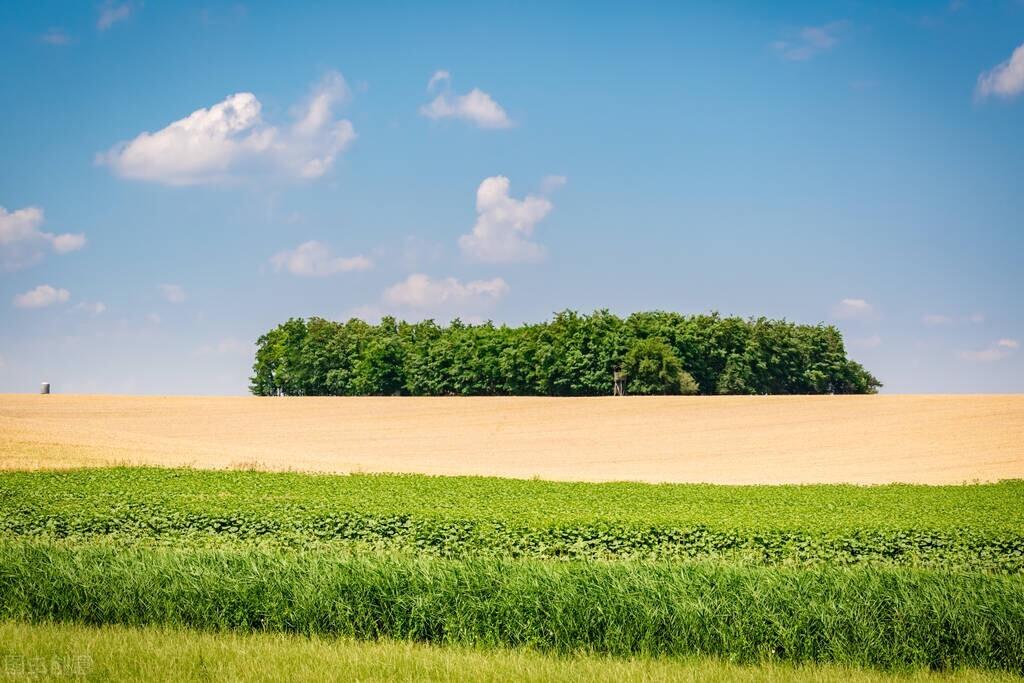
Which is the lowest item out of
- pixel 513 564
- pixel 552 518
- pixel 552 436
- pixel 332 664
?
pixel 332 664

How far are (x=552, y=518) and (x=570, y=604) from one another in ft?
27.6

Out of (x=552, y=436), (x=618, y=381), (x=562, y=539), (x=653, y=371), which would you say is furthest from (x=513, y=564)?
(x=653, y=371)

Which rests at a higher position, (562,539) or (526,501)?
(526,501)

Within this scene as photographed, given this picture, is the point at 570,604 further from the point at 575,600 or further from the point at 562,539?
the point at 562,539

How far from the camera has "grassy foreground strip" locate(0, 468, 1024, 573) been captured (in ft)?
56.6

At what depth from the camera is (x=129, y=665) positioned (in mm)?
9570

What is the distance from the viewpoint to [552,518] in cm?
1953

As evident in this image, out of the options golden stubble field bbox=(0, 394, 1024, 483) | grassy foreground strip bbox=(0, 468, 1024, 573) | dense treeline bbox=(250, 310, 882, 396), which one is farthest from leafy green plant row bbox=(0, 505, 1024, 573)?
dense treeline bbox=(250, 310, 882, 396)

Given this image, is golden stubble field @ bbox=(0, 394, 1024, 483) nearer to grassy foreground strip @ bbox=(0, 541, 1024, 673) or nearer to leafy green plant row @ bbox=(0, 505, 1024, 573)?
leafy green plant row @ bbox=(0, 505, 1024, 573)

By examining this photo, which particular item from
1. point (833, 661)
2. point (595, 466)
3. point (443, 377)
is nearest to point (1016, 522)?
point (833, 661)

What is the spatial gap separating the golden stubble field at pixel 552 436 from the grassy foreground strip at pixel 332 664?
23.6 m

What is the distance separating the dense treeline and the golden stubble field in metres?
9.80

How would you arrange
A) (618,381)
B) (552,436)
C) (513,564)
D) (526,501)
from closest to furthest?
(513,564), (526,501), (552,436), (618,381)

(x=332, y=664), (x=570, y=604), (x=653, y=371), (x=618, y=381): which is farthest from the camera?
(x=618, y=381)
